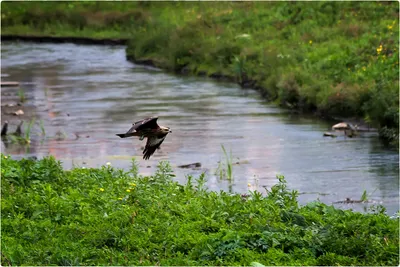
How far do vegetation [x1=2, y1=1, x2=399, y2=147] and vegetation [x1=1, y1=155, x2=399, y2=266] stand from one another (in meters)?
13.4

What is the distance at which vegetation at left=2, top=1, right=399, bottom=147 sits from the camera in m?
27.3

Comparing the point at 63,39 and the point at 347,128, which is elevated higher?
the point at 63,39

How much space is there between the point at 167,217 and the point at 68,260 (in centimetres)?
163

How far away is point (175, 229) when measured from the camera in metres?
9.83

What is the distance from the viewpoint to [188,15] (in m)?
46.3

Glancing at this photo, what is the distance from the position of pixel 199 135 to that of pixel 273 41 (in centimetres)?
1244

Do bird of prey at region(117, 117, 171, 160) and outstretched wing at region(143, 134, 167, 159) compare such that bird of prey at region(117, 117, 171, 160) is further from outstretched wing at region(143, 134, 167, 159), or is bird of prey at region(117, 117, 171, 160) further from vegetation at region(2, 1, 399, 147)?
vegetation at region(2, 1, 399, 147)

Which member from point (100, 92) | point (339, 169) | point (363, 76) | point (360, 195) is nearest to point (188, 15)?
point (100, 92)

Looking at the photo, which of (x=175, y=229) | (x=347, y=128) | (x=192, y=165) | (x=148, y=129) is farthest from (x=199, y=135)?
(x=148, y=129)

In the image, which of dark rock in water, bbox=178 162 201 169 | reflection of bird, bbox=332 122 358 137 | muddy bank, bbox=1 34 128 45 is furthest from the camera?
muddy bank, bbox=1 34 128 45

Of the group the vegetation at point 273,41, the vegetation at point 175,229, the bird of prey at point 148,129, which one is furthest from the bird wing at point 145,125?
the vegetation at point 273,41

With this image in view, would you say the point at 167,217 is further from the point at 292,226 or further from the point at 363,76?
the point at 363,76

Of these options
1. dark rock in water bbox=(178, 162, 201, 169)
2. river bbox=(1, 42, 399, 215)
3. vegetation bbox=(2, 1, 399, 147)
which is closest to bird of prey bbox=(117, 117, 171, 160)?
river bbox=(1, 42, 399, 215)

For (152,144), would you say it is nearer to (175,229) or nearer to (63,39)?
(175,229)
